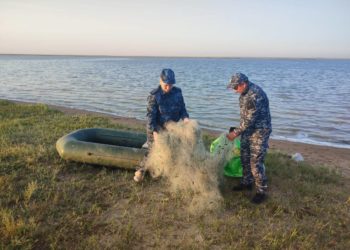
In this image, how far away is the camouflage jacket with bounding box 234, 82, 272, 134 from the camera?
5.52 metres

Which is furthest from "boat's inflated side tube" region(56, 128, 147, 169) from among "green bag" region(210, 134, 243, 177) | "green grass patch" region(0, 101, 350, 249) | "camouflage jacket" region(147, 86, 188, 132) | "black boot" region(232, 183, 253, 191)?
"black boot" region(232, 183, 253, 191)

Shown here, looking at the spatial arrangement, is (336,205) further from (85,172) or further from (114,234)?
(85,172)

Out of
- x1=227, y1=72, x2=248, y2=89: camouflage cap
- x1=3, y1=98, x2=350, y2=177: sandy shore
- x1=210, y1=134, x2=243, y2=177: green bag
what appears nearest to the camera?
x1=227, y1=72, x2=248, y2=89: camouflage cap

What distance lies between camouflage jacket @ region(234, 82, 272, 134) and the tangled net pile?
787 millimetres

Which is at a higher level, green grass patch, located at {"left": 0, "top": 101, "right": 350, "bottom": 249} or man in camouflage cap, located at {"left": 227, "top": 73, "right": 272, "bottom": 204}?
man in camouflage cap, located at {"left": 227, "top": 73, "right": 272, "bottom": 204}

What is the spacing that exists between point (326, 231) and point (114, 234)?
310cm

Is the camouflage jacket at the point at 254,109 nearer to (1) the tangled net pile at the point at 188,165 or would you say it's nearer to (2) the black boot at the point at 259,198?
(1) the tangled net pile at the point at 188,165

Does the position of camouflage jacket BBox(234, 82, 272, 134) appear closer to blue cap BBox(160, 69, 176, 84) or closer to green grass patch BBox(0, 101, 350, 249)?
blue cap BBox(160, 69, 176, 84)

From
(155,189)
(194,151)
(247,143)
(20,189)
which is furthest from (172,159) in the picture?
(20,189)

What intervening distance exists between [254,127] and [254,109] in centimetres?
33

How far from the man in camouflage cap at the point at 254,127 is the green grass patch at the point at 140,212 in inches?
18.2

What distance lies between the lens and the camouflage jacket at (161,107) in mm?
5883

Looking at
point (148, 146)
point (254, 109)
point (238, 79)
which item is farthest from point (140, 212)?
point (238, 79)

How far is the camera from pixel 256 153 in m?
5.79
